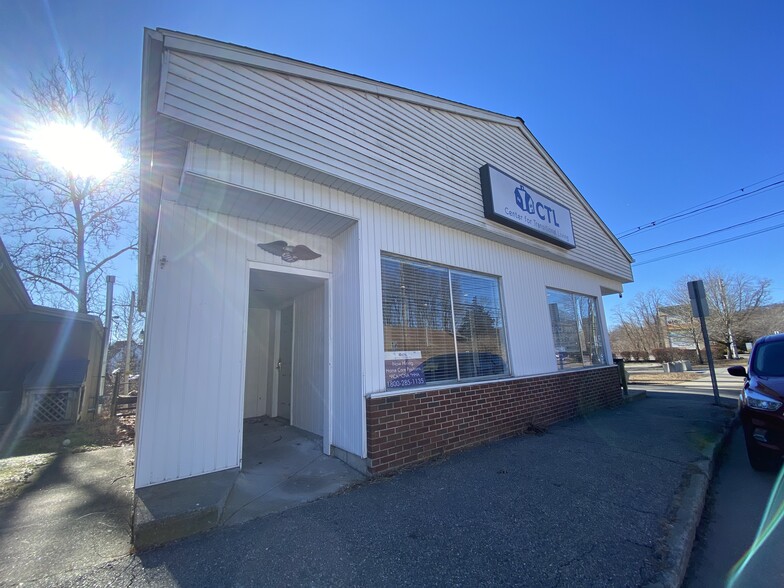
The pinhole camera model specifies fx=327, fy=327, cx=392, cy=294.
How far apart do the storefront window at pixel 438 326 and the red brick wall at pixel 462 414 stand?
0.31m

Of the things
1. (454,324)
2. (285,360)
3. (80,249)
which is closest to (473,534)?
(454,324)

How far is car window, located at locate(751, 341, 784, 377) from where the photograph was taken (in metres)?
4.33

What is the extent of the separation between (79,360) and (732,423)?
15.9 meters

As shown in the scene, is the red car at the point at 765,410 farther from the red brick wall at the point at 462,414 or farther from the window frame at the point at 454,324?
the window frame at the point at 454,324

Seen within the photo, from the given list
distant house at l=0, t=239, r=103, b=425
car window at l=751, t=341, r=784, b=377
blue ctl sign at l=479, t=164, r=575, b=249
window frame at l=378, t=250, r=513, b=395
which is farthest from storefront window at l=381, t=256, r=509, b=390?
distant house at l=0, t=239, r=103, b=425

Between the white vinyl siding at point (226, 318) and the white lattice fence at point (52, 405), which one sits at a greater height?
the white vinyl siding at point (226, 318)

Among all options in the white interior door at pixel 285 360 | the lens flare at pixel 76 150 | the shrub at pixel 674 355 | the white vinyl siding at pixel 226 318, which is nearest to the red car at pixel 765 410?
the white vinyl siding at pixel 226 318

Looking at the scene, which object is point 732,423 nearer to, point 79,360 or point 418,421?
point 418,421

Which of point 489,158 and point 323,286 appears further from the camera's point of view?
point 489,158

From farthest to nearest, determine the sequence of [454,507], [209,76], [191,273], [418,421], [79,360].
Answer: [79,360] → [418,421] → [191,273] → [209,76] → [454,507]

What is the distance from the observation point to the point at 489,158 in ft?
22.1

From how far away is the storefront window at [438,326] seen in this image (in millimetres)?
4781

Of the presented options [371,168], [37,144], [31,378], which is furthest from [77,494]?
[37,144]

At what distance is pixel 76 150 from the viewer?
13.6 metres
